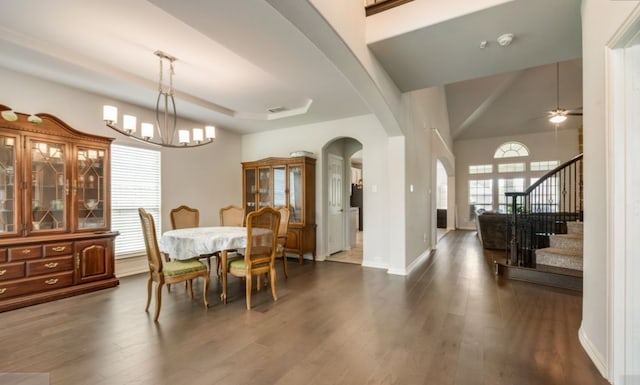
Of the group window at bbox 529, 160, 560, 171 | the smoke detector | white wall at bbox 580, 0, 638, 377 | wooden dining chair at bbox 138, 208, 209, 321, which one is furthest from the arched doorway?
window at bbox 529, 160, 560, 171

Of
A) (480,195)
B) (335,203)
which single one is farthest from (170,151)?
(480,195)

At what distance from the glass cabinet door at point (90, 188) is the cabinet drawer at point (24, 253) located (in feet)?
1.55

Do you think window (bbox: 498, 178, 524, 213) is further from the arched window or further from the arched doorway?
the arched doorway

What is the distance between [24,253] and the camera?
2.94m

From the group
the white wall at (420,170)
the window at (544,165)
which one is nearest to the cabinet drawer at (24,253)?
the white wall at (420,170)

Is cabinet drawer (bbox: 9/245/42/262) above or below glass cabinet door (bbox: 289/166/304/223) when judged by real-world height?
below

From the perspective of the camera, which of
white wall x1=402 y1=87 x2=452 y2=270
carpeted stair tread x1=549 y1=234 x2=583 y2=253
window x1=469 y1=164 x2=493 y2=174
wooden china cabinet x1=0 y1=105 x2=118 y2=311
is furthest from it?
window x1=469 y1=164 x2=493 y2=174

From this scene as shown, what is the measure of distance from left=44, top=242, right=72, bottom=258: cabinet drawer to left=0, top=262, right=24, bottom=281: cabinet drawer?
8.5 inches

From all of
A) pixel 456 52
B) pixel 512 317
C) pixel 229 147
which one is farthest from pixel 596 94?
pixel 229 147

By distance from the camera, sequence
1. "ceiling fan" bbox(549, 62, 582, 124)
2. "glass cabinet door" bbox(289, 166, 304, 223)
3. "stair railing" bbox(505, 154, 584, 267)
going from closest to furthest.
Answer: "stair railing" bbox(505, 154, 584, 267)
"glass cabinet door" bbox(289, 166, 304, 223)
"ceiling fan" bbox(549, 62, 582, 124)

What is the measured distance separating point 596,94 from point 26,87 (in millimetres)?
5578

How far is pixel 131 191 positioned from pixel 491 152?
450 inches

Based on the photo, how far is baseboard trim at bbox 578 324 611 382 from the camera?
173cm

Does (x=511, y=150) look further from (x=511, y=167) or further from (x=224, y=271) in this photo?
(x=224, y=271)
